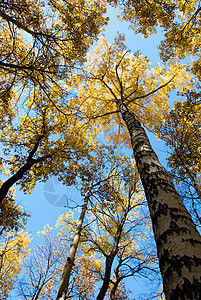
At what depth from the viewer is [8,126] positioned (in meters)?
6.30

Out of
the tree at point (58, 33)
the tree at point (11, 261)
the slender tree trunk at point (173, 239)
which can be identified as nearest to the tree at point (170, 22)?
the tree at point (58, 33)

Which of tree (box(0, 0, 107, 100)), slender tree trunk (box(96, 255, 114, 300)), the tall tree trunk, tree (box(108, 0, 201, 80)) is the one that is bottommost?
slender tree trunk (box(96, 255, 114, 300))

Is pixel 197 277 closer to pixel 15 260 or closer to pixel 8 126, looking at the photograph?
pixel 8 126

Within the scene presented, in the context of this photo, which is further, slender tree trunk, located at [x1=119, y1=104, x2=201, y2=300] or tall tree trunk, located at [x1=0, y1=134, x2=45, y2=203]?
tall tree trunk, located at [x1=0, y1=134, x2=45, y2=203]

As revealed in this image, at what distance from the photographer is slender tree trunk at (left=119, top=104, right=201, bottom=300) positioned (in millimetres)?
1030

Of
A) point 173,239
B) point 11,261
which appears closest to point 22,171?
point 173,239

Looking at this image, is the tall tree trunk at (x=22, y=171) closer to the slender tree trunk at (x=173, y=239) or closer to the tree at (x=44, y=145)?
the tree at (x=44, y=145)

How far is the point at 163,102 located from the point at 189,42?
3740 mm

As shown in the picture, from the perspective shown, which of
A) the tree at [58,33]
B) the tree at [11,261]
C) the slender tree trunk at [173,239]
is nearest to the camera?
the slender tree trunk at [173,239]

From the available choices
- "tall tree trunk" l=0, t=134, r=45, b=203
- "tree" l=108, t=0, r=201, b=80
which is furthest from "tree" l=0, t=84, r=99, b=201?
"tree" l=108, t=0, r=201, b=80

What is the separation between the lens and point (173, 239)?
1.32 meters

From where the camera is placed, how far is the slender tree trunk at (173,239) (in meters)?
1.03

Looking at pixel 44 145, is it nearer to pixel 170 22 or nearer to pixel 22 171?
pixel 22 171

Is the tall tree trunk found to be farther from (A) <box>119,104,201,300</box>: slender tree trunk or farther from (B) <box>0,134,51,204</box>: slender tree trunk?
(A) <box>119,104,201,300</box>: slender tree trunk
